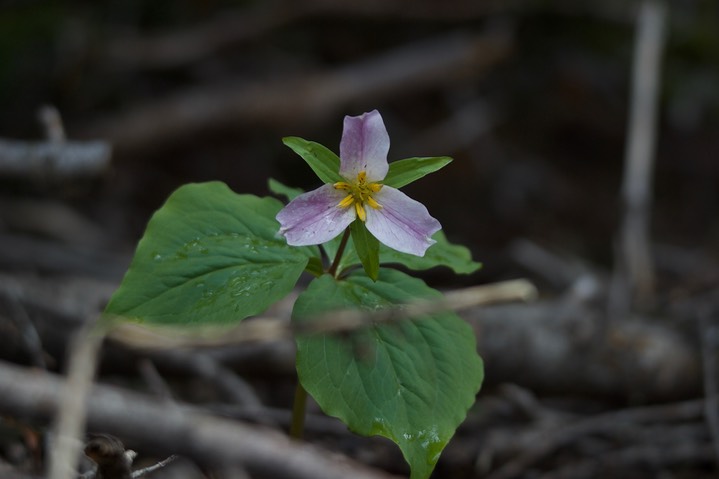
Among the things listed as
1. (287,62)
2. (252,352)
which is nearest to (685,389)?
(252,352)

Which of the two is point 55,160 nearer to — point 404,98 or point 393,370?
point 393,370

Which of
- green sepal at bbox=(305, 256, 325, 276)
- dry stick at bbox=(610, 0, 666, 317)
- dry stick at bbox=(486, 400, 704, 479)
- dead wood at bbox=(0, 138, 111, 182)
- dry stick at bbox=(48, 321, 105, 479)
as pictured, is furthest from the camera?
dry stick at bbox=(610, 0, 666, 317)

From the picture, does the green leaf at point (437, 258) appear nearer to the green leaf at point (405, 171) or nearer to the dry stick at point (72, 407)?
the green leaf at point (405, 171)

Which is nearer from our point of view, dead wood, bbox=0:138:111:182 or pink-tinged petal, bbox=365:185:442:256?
pink-tinged petal, bbox=365:185:442:256

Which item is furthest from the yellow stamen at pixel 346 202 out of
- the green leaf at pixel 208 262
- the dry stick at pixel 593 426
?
the dry stick at pixel 593 426

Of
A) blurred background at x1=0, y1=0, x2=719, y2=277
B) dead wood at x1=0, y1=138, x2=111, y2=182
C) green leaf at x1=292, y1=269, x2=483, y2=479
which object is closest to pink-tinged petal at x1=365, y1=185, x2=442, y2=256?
Answer: green leaf at x1=292, y1=269, x2=483, y2=479

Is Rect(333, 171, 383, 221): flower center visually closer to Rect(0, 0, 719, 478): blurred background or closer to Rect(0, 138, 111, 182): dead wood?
Rect(0, 138, 111, 182): dead wood
